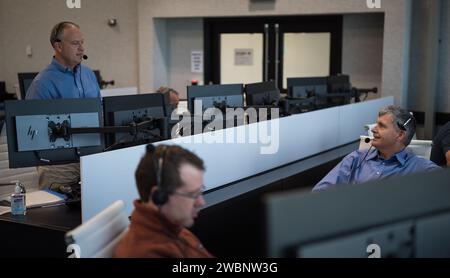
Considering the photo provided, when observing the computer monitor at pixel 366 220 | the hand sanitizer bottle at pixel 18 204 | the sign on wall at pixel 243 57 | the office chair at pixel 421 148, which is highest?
the sign on wall at pixel 243 57

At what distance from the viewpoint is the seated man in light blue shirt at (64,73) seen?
10.5ft

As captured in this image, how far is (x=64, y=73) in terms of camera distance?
3.26m

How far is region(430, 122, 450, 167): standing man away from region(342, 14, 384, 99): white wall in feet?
11.7

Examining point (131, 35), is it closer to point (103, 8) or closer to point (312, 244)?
point (103, 8)

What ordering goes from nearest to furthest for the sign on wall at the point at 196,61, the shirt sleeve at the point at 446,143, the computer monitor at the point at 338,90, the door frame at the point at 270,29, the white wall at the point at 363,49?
the shirt sleeve at the point at 446,143 → the computer monitor at the point at 338,90 → the white wall at the point at 363,49 → the door frame at the point at 270,29 → the sign on wall at the point at 196,61

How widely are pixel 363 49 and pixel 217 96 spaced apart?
354 cm

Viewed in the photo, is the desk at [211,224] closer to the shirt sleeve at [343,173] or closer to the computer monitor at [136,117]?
the shirt sleeve at [343,173]

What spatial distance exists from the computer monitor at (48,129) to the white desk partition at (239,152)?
0.36 meters

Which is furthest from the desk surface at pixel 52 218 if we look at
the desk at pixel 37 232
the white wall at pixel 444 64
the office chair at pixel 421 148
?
the white wall at pixel 444 64

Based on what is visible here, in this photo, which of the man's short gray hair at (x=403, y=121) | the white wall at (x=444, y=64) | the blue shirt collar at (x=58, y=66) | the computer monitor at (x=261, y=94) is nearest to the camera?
the man's short gray hair at (x=403, y=121)

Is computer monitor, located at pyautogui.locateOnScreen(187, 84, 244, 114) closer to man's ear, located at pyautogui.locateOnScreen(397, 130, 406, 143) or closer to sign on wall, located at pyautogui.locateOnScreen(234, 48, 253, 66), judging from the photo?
man's ear, located at pyautogui.locateOnScreen(397, 130, 406, 143)

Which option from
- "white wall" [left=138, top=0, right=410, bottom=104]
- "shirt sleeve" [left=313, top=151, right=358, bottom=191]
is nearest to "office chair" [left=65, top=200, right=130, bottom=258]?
"shirt sleeve" [left=313, top=151, right=358, bottom=191]

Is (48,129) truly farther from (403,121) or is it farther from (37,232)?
(403,121)

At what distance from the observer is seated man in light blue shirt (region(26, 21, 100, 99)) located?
319 cm
